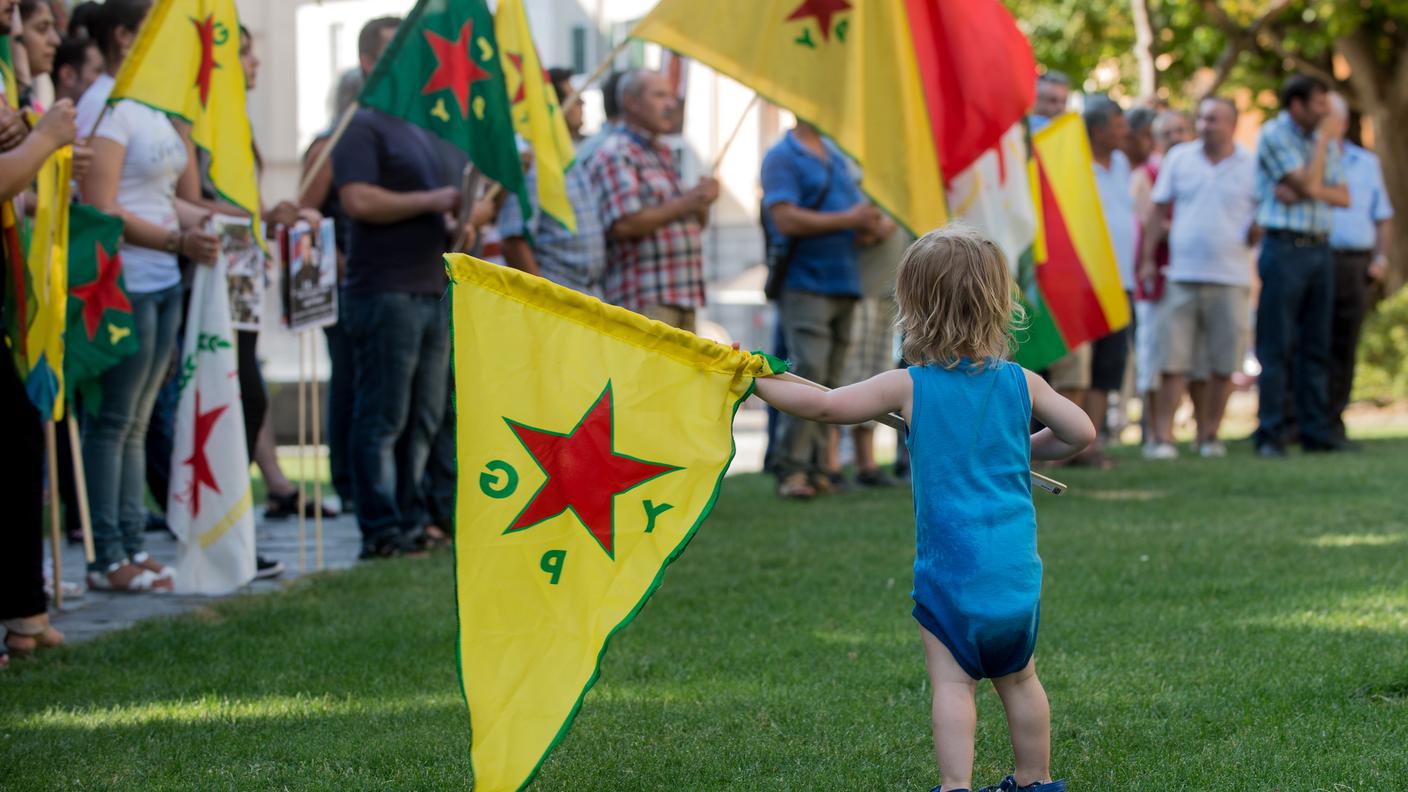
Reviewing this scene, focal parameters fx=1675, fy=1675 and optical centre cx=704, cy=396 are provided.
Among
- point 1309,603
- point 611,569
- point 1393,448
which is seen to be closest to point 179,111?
point 611,569

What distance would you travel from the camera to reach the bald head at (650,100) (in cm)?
948

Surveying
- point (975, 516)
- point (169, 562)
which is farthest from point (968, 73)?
point (975, 516)

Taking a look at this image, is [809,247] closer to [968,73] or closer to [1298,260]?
[968,73]

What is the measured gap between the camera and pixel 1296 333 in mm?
12406

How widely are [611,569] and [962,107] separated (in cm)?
501

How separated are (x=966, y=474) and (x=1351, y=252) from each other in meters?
9.84

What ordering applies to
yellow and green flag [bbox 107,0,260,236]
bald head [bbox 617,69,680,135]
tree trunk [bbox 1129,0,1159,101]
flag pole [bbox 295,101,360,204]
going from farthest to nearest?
1. tree trunk [bbox 1129,0,1159,101]
2. bald head [bbox 617,69,680,135]
3. flag pole [bbox 295,101,360,204]
4. yellow and green flag [bbox 107,0,260,236]

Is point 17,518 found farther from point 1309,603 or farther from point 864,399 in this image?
point 1309,603

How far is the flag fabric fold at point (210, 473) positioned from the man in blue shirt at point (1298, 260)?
7911 mm

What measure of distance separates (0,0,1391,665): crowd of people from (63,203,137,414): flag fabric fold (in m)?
0.20

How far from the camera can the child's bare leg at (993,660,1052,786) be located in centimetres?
392

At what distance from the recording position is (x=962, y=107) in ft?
27.3

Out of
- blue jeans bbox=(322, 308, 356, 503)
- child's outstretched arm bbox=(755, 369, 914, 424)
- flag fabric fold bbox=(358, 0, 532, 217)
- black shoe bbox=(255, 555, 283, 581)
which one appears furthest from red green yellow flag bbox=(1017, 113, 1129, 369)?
child's outstretched arm bbox=(755, 369, 914, 424)

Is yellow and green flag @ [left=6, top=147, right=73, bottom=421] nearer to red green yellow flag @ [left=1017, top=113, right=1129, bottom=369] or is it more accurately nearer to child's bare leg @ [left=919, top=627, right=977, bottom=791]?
child's bare leg @ [left=919, top=627, right=977, bottom=791]
